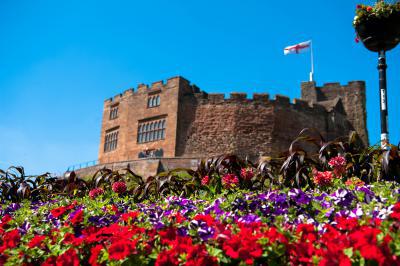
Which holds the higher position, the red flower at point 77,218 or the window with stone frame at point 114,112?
the window with stone frame at point 114,112

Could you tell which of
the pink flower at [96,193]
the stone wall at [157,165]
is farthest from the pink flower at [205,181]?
the stone wall at [157,165]

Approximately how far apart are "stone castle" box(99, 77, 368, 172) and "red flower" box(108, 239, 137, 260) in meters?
30.5

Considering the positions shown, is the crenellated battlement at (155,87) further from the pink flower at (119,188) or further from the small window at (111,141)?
the pink flower at (119,188)

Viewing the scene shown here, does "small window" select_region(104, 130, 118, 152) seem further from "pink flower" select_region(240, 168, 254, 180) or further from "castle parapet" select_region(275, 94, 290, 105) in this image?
"pink flower" select_region(240, 168, 254, 180)

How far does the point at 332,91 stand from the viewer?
39531 mm

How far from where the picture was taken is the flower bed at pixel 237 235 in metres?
1.90

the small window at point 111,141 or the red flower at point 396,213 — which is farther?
the small window at point 111,141

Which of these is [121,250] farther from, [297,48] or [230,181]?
[297,48]

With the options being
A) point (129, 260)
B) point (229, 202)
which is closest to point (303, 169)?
point (229, 202)

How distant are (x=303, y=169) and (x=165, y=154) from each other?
2977 cm

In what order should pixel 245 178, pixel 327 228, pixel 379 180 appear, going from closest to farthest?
pixel 327 228 < pixel 379 180 < pixel 245 178

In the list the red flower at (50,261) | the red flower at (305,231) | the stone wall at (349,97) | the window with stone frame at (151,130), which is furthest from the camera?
the stone wall at (349,97)

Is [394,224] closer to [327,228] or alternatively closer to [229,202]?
[327,228]

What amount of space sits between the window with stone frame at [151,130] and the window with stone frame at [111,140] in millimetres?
3514
